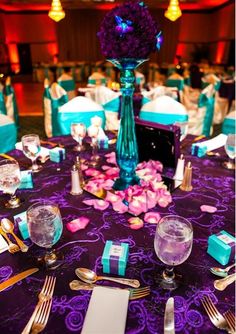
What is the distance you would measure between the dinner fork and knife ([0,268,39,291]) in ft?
0.18

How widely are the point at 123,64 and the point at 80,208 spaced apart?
58cm

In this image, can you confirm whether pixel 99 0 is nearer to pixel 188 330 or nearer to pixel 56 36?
pixel 56 36

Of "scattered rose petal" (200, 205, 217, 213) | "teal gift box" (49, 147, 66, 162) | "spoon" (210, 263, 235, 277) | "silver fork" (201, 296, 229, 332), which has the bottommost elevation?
"silver fork" (201, 296, 229, 332)

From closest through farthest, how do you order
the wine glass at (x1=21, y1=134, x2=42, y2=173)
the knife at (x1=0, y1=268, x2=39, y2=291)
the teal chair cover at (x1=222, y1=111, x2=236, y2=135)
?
1. the knife at (x1=0, y1=268, x2=39, y2=291)
2. the wine glass at (x1=21, y1=134, x2=42, y2=173)
3. the teal chair cover at (x1=222, y1=111, x2=236, y2=135)

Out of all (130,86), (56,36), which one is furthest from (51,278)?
(56,36)

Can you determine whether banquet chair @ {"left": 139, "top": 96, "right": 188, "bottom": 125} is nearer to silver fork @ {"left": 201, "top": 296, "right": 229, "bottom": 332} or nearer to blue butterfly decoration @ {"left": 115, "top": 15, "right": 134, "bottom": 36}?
blue butterfly decoration @ {"left": 115, "top": 15, "right": 134, "bottom": 36}

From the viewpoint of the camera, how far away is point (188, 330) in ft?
2.12

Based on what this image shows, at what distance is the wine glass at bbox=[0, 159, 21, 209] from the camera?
1.08 meters

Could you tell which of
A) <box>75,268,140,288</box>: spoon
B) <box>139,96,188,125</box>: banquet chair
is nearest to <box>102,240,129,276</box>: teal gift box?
<box>75,268,140,288</box>: spoon

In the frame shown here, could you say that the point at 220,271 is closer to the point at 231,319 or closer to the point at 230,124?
the point at 231,319

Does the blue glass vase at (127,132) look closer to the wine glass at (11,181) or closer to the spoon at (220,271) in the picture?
the wine glass at (11,181)

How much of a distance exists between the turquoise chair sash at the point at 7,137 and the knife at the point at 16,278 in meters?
1.30

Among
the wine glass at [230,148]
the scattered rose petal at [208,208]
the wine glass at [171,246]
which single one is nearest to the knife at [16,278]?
the wine glass at [171,246]

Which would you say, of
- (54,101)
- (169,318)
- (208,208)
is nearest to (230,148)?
(208,208)
